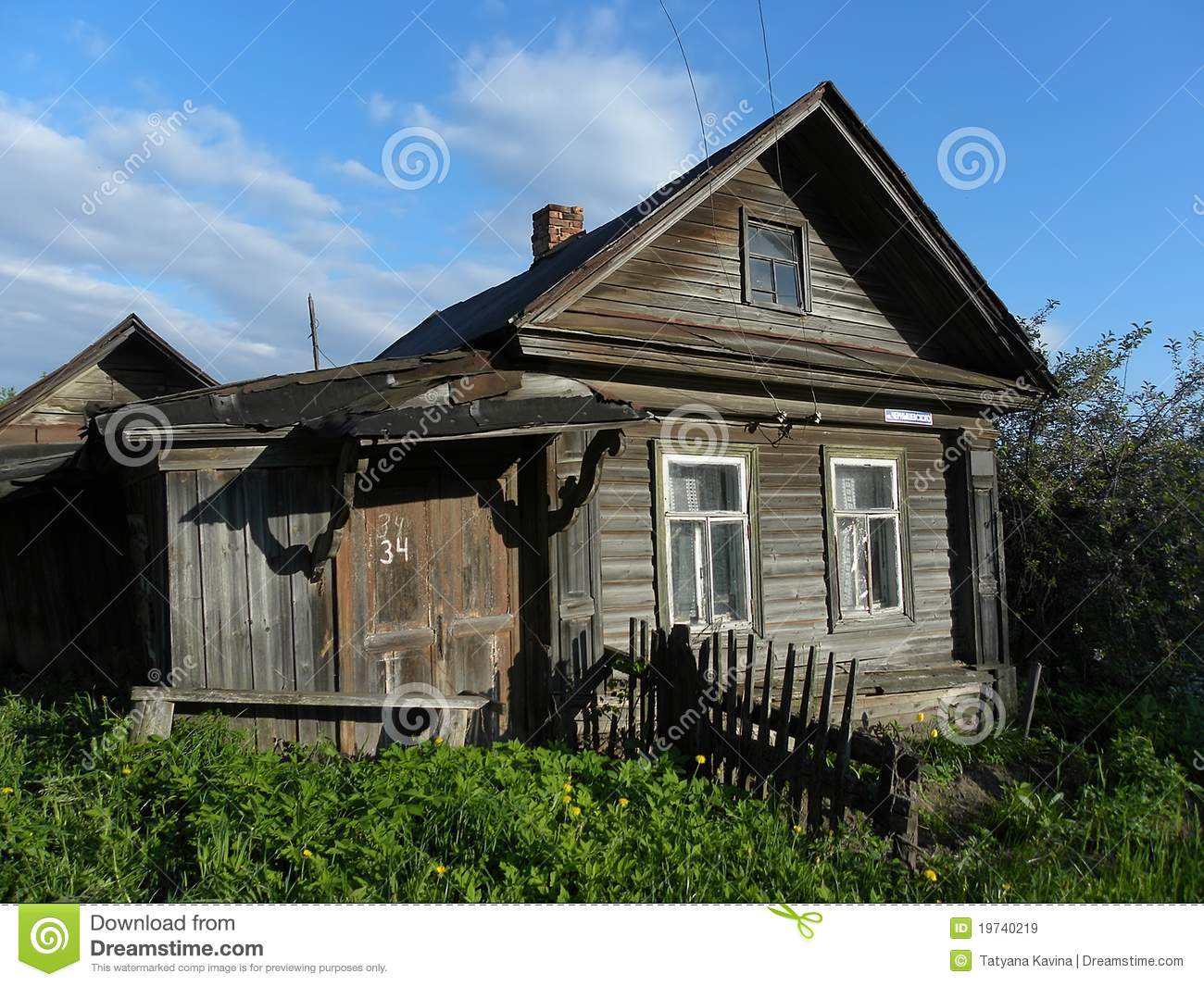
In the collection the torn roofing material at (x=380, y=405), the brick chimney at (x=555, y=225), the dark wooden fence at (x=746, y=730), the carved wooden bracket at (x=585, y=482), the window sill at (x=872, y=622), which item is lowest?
the dark wooden fence at (x=746, y=730)

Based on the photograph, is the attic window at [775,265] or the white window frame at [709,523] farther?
the attic window at [775,265]

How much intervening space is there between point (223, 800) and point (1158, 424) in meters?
11.6

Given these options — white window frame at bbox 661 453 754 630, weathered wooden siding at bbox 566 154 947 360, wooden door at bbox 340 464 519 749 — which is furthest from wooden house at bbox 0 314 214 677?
weathered wooden siding at bbox 566 154 947 360

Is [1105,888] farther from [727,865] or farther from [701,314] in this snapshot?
[701,314]

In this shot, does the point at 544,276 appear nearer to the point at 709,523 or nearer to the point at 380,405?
the point at 709,523

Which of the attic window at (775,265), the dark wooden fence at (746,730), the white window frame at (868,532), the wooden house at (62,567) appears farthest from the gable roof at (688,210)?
the wooden house at (62,567)

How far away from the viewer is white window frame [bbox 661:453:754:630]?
735 centimetres

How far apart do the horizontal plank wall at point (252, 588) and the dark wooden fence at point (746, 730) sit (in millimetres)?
1948

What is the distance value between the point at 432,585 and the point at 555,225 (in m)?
7.29

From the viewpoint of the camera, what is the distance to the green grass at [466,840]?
11.6 ft

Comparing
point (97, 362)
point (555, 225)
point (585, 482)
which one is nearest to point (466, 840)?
point (585, 482)

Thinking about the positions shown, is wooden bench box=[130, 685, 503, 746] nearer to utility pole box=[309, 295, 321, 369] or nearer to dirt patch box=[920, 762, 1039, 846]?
dirt patch box=[920, 762, 1039, 846]

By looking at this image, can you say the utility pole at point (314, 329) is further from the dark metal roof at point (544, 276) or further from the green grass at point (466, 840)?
the green grass at point (466, 840)

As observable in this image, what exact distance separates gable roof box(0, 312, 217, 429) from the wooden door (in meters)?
6.48
